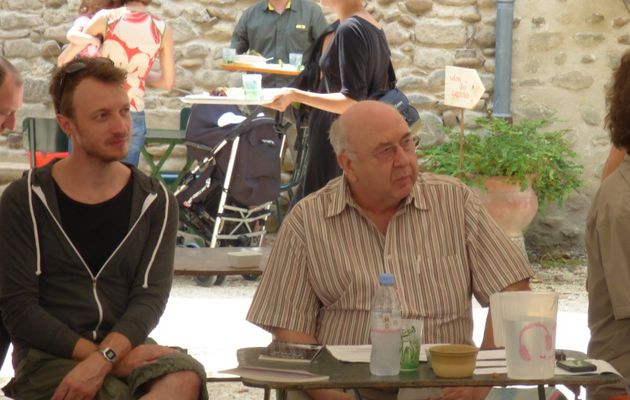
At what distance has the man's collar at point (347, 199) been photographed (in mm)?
3430

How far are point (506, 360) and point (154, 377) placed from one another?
38.1 inches

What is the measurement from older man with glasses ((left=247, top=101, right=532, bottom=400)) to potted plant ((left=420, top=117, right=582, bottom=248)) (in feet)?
13.9

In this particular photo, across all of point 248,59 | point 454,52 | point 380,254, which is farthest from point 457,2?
point 380,254

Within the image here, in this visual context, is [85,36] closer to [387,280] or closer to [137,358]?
[137,358]

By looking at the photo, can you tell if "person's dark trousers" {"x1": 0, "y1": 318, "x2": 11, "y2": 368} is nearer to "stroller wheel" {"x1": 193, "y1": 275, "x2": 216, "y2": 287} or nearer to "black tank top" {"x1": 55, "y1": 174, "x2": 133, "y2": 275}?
"black tank top" {"x1": 55, "y1": 174, "x2": 133, "y2": 275}

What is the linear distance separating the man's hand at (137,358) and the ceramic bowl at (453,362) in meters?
0.88

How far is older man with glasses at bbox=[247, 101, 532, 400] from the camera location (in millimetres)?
3363

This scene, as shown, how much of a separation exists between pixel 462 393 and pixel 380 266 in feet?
1.54

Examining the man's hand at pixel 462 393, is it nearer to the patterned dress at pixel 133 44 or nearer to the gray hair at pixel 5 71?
the gray hair at pixel 5 71

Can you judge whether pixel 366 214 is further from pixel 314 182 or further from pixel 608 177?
pixel 314 182

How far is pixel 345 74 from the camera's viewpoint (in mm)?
5457

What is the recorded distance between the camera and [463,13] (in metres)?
8.83

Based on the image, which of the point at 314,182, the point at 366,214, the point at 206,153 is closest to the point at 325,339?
the point at 366,214

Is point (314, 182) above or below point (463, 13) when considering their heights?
below
